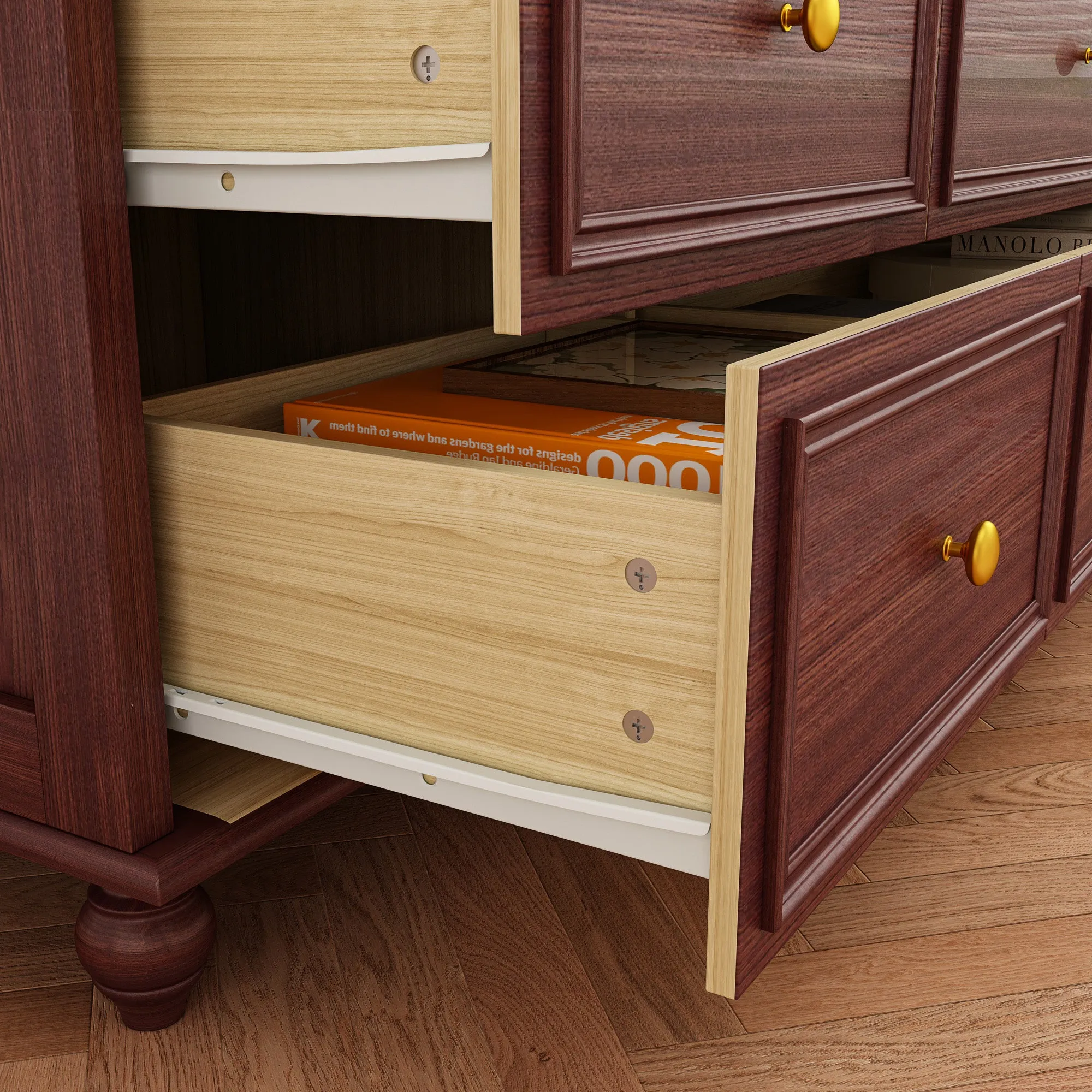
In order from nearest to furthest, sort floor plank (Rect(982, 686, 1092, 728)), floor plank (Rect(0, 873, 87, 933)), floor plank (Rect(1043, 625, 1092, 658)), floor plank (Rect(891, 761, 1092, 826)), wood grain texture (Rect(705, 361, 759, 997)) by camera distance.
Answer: wood grain texture (Rect(705, 361, 759, 997)) < floor plank (Rect(0, 873, 87, 933)) < floor plank (Rect(891, 761, 1092, 826)) < floor plank (Rect(982, 686, 1092, 728)) < floor plank (Rect(1043, 625, 1092, 658))

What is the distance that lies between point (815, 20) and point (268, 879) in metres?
0.57

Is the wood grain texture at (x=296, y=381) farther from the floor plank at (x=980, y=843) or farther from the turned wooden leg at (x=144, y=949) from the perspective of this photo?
the floor plank at (x=980, y=843)

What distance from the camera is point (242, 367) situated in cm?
98

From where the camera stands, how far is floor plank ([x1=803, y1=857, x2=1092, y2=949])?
2.36 feet

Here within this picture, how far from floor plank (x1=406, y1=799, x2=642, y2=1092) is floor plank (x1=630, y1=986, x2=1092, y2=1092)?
27 mm

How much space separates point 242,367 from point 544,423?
43 centimetres

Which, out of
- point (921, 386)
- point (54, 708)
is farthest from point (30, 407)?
point (921, 386)

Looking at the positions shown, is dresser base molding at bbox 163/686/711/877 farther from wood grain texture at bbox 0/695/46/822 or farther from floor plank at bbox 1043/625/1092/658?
floor plank at bbox 1043/625/1092/658

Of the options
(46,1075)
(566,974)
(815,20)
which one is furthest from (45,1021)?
(815,20)

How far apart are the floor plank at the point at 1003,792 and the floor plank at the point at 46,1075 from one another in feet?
1.74

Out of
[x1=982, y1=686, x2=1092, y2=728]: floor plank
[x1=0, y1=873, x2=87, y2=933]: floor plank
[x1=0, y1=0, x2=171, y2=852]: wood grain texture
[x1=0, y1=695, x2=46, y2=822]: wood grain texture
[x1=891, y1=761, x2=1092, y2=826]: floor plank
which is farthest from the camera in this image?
[x1=982, y1=686, x2=1092, y2=728]: floor plank

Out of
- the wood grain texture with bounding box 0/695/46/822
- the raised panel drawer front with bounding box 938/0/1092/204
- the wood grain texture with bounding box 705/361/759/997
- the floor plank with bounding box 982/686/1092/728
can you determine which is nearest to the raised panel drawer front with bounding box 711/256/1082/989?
the wood grain texture with bounding box 705/361/759/997

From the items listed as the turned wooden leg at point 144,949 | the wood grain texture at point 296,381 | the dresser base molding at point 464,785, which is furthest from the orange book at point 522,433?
the turned wooden leg at point 144,949

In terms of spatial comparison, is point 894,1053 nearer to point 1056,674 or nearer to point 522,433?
point 522,433
